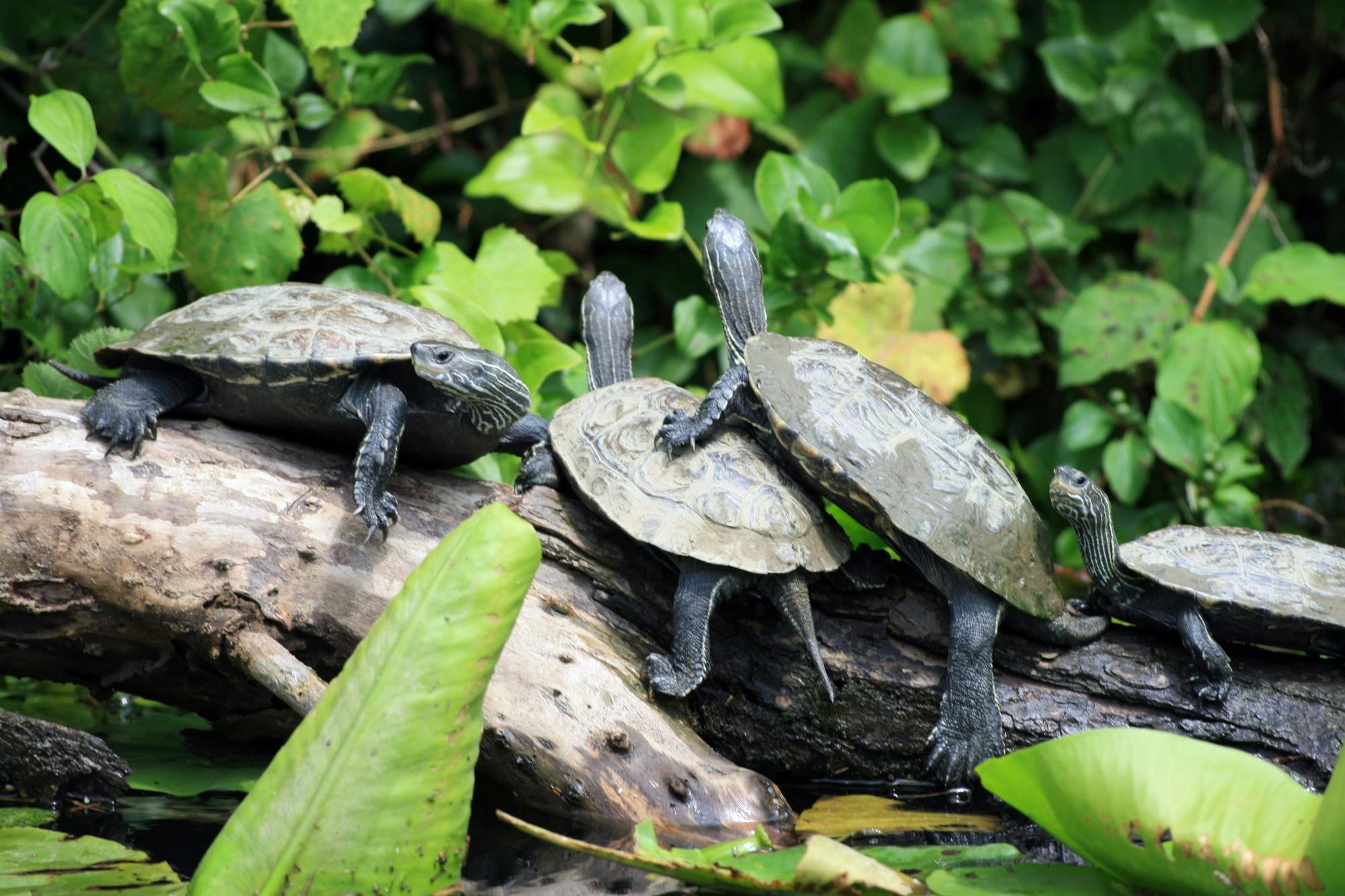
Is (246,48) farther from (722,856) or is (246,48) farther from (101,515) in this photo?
(722,856)

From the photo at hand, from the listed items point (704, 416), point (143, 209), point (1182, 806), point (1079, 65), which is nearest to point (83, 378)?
point (143, 209)

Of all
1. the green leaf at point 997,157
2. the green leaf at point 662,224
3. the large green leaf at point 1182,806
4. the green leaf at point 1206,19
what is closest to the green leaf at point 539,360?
the green leaf at point 662,224

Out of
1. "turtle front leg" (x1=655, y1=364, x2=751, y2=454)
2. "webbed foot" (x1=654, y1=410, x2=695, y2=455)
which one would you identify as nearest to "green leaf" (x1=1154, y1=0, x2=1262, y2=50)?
"turtle front leg" (x1=655, y1=364, x2=751, y2=454)

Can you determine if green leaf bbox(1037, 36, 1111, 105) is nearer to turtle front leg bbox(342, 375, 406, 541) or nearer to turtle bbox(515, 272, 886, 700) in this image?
turtle bbox(515, 272, 886, 700)

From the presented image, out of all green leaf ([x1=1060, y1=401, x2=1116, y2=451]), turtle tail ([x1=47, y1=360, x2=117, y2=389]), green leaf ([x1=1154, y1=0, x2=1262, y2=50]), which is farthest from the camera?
green leaf ([x1=1154, y1=0, x2=1262, y2=50])

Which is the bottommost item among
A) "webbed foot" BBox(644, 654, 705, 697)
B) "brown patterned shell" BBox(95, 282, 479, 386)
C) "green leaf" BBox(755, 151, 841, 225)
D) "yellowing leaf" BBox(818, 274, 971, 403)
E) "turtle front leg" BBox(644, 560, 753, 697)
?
"webbed foot" BBox(644, 654, 705, 697)

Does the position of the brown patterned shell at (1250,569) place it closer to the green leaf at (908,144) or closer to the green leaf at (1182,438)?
the green leaf at (1182,438)
